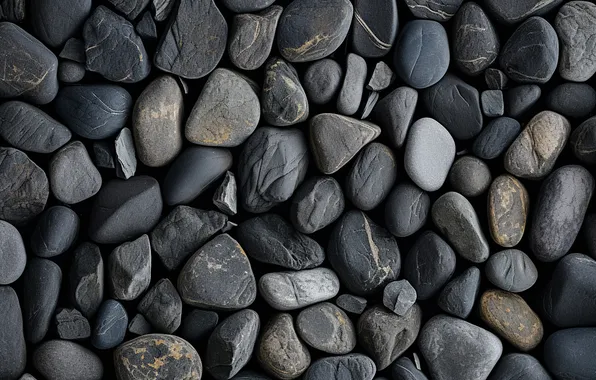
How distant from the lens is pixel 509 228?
3.22ft

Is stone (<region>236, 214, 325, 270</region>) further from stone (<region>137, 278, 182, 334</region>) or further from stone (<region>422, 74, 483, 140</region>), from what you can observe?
stone (<region>422, 74, 483, 140</region>)

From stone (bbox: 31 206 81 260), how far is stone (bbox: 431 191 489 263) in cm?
56

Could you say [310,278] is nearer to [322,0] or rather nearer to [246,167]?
[246,167]

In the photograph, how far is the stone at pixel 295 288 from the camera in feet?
3.19

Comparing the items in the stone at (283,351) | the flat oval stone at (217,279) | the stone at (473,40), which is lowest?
the stone at (283,351)

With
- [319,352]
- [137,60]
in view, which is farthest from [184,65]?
[319,352]

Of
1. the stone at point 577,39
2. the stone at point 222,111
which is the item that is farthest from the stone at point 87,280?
the stone at point 577,39

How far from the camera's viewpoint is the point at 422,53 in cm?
98

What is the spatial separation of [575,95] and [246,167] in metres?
0.52

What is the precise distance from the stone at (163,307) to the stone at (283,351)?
138 mm

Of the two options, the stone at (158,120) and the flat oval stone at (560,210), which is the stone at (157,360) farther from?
the flat oval stone at (560,210)

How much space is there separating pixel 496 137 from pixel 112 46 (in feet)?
1.97

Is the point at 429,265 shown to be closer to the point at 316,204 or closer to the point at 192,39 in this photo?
the point at 316,204

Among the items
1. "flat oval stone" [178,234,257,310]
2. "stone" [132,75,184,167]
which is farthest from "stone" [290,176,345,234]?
"stone" [132,75,184,167]
